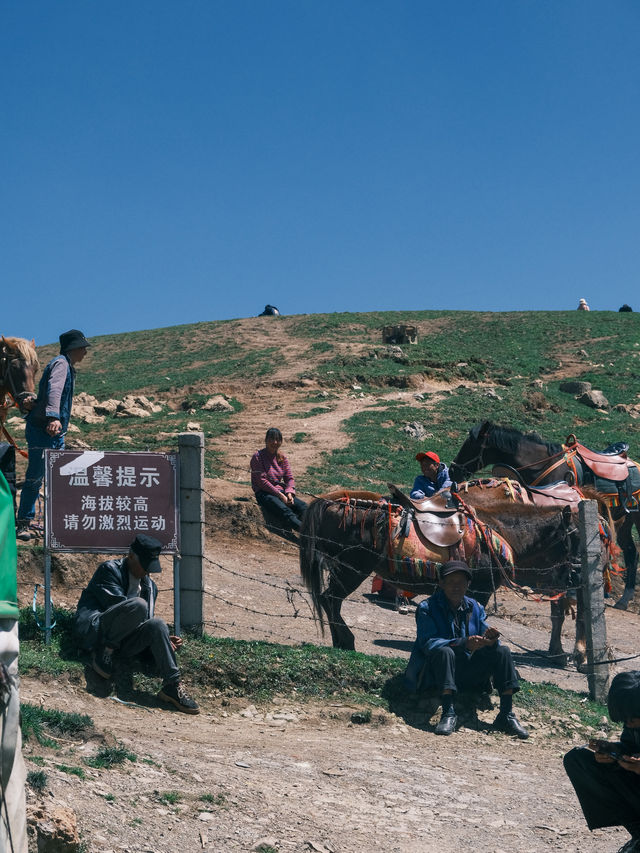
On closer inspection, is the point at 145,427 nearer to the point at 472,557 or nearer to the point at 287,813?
the point at 472,557

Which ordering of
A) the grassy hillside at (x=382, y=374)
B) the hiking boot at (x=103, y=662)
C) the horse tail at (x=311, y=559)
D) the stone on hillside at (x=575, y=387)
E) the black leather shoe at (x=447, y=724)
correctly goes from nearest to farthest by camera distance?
the hiking boot at (x=103, y=662) < the black leather shoe at (x=447, y=724) < the horse tail at (x=311, y=559) < the grassy hillside at (x=382, y=374) < the stone on hillside at (x=575, y=387)

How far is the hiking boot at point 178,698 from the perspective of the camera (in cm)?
737

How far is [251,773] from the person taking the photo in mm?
6188

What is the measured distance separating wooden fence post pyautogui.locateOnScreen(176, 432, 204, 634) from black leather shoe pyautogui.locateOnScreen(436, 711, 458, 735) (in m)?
2.16

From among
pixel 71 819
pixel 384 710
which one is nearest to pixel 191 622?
pixel 384 710

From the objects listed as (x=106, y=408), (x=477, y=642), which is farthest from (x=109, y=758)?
(x=106, y=408)

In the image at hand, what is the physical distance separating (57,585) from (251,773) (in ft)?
14.3

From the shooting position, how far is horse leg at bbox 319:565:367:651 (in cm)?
946

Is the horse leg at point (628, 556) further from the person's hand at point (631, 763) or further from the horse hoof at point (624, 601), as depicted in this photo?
the person's hand at point (631, 763)

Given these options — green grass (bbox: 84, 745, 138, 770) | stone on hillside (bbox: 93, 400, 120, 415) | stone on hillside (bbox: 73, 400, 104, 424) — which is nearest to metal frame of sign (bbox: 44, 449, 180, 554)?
green grass (bbox: 84, 745, 138, 770)

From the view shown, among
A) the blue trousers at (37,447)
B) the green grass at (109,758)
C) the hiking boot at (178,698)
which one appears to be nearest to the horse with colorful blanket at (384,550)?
the hiking boot at (178,698)

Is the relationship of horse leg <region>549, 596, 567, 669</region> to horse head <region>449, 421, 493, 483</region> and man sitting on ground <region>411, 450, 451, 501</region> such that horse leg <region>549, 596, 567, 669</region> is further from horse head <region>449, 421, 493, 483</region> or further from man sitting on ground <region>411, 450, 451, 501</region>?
horse head <region>449, 421, 493, 483</region>

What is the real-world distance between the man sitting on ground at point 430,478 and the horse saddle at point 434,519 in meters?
1.07

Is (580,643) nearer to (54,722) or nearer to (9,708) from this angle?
(54,722)
